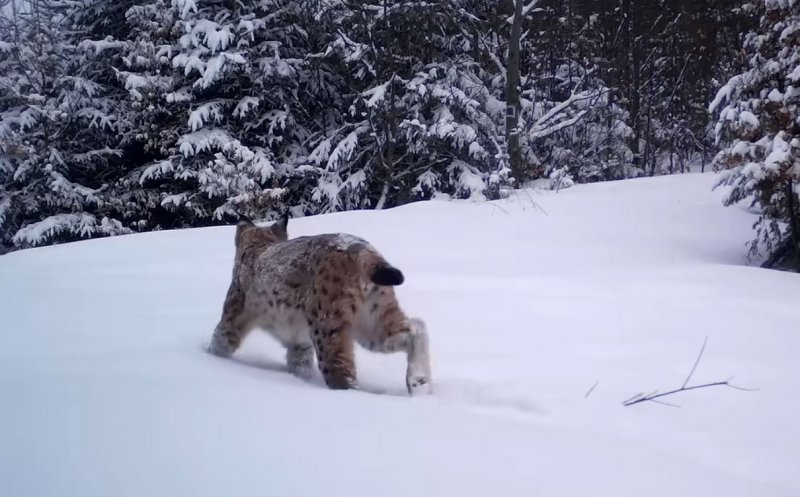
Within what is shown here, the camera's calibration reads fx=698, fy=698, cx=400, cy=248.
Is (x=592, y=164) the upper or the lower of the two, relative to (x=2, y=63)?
lower

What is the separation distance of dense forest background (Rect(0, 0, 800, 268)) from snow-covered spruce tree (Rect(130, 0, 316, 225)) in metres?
0.06

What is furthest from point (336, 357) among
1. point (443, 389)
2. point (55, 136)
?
point (55, 136)

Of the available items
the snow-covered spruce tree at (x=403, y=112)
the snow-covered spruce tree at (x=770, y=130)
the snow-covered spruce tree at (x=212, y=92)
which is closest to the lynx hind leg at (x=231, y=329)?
the snow-covered spruce tree at (x=770, y=130)

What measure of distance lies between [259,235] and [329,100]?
56.9 feet

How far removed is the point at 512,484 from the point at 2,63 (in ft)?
78.7

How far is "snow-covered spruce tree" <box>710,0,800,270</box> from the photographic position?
28.3 ft

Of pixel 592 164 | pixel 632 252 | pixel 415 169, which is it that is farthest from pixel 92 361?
pixel 592 164

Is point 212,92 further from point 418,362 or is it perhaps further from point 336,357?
point 418,362

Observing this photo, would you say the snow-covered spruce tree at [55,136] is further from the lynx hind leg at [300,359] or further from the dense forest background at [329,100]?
the lynx hind leg at [300,359]

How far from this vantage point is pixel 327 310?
4062 mm

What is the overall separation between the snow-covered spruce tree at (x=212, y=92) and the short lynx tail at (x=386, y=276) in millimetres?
15368

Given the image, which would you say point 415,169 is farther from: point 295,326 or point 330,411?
point 330,411

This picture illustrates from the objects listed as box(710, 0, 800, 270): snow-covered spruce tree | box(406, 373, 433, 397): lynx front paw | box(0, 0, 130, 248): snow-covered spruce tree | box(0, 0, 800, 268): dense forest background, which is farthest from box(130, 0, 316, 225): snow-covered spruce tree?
box(406, 373, 433, 397): lynx front paw

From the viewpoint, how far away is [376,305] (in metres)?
4.14
